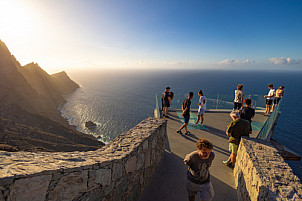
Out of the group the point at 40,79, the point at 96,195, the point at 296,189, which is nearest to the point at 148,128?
the point at 96,195

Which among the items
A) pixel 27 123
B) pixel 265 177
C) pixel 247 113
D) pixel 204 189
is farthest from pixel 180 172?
pixel 27 123

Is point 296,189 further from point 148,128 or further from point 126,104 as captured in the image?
point 126,104

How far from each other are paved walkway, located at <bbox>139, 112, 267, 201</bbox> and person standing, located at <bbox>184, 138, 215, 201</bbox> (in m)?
0.85

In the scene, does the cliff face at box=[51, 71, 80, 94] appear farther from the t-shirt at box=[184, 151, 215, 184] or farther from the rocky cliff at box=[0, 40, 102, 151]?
the t-shirt at box=[184, 151, 215, 184]

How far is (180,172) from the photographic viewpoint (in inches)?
172

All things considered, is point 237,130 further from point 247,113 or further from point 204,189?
point 204,189

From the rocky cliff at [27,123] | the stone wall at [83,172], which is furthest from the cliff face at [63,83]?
the stone wall at [83,172]

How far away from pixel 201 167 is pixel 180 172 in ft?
5.98

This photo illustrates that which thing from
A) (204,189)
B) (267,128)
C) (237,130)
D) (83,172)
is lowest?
(204,189)

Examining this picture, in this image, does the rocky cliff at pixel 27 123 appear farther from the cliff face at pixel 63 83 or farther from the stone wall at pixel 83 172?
the cliff face at pixel 63 83

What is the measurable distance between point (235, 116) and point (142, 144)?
297cm

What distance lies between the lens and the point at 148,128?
416 cm

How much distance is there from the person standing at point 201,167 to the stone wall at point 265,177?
0.81 metres

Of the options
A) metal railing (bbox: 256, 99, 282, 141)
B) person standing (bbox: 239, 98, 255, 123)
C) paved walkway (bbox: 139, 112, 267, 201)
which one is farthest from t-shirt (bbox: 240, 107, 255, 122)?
paved walkway (bbox: 139, 112, 267, 201)
